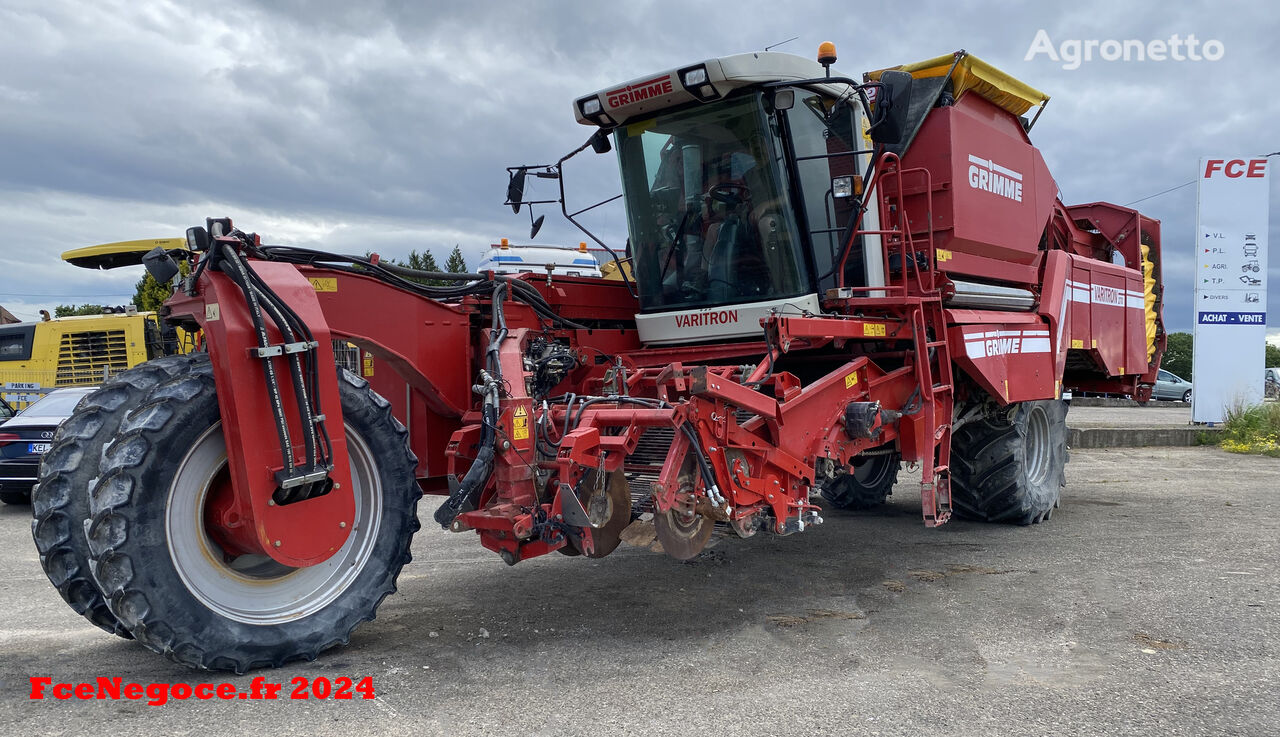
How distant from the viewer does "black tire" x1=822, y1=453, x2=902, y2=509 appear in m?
8.55

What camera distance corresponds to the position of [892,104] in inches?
199

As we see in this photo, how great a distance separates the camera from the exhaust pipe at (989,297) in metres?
6.06

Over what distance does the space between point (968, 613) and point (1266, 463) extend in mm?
10006

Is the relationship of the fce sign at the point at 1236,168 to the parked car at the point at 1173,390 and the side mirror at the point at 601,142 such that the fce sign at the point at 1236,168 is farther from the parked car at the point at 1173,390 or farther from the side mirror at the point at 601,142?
the parked car at the point at 1173,390

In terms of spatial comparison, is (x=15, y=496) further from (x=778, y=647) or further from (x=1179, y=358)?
(x=1179, y=358)

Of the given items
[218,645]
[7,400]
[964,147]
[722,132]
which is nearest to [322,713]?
[218,645]

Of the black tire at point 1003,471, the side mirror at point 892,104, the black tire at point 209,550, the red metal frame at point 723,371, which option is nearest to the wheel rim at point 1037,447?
the black tire at point 1003,471

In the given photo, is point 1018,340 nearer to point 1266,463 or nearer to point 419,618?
point 419,618

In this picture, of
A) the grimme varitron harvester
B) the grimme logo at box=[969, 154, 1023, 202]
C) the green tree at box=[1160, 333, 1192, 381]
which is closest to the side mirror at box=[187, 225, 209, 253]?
the grimme varitron harvester

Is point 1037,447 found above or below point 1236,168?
below

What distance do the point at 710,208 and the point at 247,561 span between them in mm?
3311

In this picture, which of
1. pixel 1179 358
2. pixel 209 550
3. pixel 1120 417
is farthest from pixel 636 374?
pixel 1179 358

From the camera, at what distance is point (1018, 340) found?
6.57 metres

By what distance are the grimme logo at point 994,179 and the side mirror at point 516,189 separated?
120 inches
